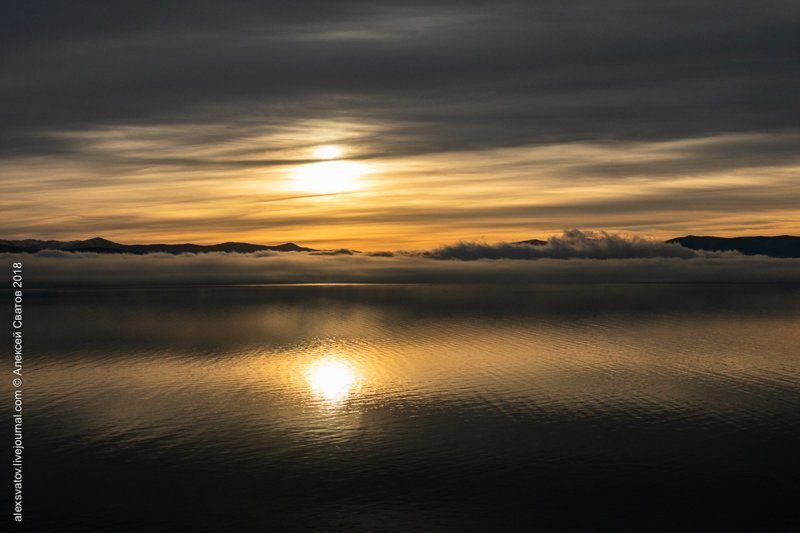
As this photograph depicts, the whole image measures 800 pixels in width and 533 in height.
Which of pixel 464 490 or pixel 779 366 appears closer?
pixel 464 490

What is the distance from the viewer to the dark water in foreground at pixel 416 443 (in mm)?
46000

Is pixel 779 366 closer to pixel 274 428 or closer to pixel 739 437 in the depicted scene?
pixel 739 437

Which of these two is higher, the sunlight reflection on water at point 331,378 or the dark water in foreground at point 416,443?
the dark water in foreground at point 416,443

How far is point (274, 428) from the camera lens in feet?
233

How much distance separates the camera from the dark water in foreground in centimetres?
4600

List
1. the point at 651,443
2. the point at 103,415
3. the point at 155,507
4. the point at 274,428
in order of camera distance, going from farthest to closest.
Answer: the point at 103,415 → the point at 274,428 → the point at 651,443 → the point at 155,507

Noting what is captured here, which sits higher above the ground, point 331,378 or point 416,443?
point 416,443

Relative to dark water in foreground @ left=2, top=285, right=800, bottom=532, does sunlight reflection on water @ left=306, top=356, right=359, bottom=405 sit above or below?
below

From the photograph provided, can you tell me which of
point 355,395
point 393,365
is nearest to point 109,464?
point 355,395

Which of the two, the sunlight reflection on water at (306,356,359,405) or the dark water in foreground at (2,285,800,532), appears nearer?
the dark water in foreground at (2,285,800,532)

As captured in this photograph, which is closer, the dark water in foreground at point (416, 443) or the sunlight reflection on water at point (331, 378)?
the dark water in foreground at point (416, 443)

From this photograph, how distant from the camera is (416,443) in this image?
63.7 meters

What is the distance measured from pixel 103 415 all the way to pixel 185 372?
37152 mm

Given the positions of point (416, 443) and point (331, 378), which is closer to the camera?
point (416, 443)
